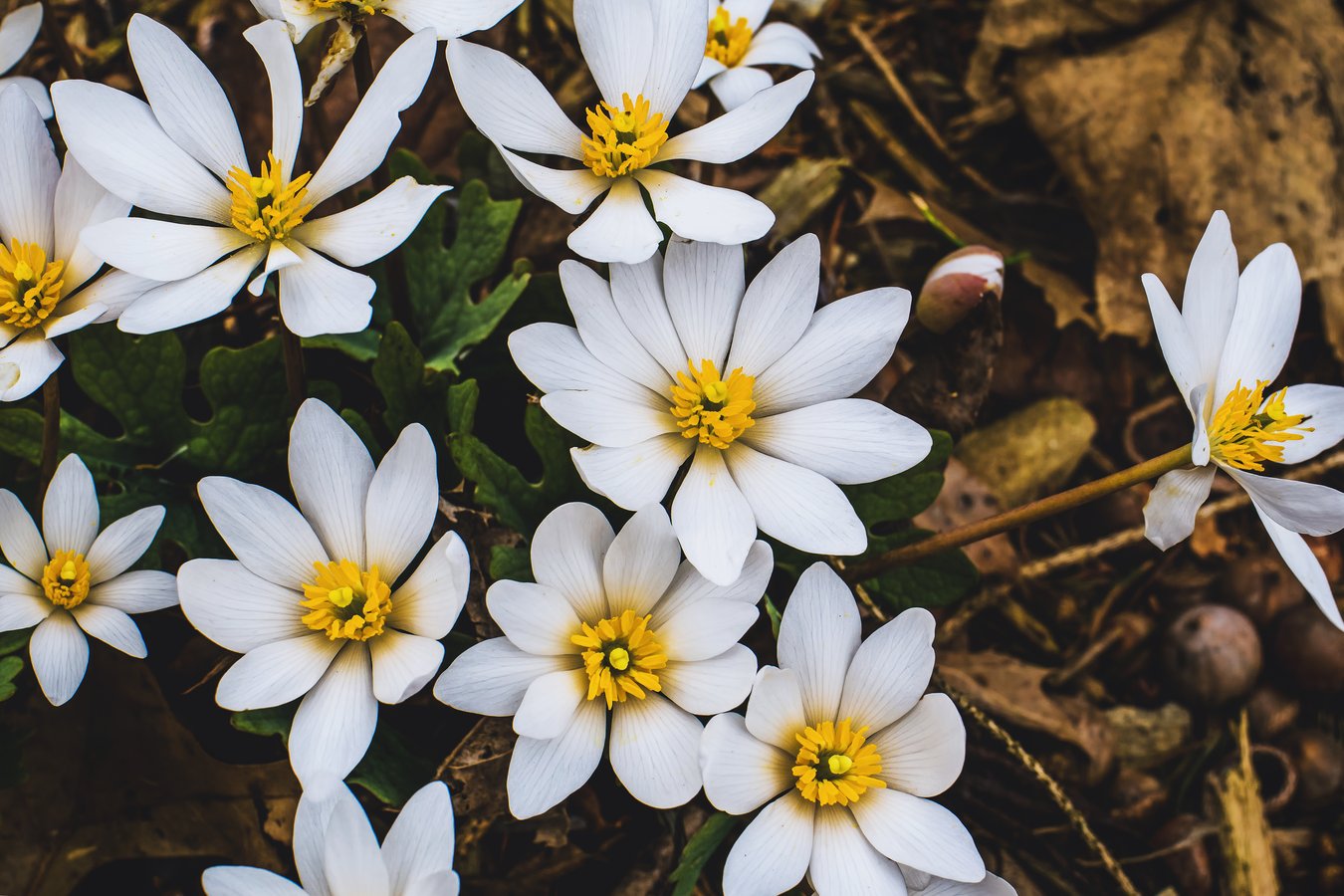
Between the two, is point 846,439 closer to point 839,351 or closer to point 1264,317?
point 839,351

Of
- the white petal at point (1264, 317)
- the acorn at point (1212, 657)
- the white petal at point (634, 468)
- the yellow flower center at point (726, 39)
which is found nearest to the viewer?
the white petal at point (634, 468)

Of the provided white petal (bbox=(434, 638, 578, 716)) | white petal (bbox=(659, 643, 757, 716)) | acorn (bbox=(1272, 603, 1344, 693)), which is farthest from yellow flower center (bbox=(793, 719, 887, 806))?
acorn (bbox=(1272, 603, 1344, 693))

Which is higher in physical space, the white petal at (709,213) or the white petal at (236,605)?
the white petal at (709,213)

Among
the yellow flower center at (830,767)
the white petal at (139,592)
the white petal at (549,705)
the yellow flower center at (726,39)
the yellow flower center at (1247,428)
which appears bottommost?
the yellow flower center at (830,767)

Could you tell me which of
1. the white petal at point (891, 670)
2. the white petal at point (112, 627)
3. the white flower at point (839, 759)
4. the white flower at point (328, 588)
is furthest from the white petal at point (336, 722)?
the white petal at point (891, 670)

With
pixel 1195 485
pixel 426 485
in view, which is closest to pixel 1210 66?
pixel 1195 485

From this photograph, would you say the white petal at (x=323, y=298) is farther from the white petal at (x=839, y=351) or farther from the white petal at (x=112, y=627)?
the white petal at (x=839, y=351)
